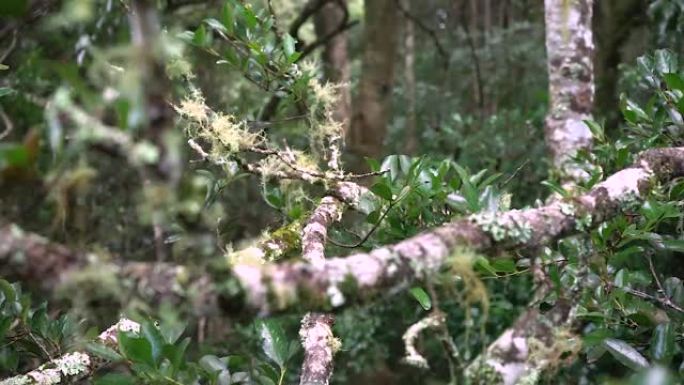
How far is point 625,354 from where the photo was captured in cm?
123

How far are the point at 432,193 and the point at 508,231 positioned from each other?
485 mm

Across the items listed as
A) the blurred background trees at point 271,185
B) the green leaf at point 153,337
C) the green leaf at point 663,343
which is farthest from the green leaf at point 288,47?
the green leaf at point 663,343

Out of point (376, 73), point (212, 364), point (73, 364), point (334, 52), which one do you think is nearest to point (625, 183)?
point (212, 364)

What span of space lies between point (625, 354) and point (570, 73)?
843 mm

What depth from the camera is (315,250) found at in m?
1.15

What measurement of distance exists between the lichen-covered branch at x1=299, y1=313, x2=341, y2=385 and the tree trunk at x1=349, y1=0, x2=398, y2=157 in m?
1.80

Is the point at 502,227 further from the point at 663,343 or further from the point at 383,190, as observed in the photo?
the point at 663,343

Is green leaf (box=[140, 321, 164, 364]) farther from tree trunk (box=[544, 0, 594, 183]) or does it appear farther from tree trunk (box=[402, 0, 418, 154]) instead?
tree trunk (box=[402, 0, 418, 154])

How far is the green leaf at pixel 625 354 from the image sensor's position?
1207mm

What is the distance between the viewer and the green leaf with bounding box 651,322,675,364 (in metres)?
1.17

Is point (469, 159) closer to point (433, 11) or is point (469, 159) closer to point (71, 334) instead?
point (71, 334)

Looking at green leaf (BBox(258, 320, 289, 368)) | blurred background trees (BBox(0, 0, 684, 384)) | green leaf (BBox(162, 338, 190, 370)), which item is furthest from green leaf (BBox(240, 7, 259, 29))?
green leaf (BBox(162, 338, 190, 370))

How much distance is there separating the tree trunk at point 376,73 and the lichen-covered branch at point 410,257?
2.07 meters

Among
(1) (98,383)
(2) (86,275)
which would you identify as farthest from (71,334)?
(2) (86,275)
